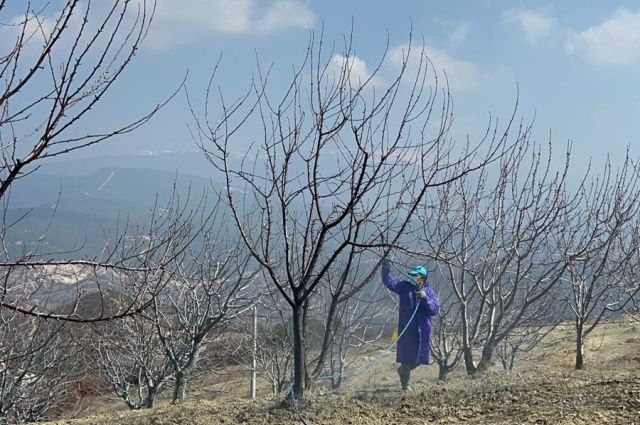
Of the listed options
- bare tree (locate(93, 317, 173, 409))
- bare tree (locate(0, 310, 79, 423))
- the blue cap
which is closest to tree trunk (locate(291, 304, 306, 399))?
the blue cap

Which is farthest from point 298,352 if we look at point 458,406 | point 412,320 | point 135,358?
point 135,358

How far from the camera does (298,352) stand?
593cm

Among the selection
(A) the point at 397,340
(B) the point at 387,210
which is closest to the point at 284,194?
(B) the point at 387,210

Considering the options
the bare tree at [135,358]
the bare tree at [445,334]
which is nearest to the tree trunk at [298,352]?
the bare tree at [445,334]

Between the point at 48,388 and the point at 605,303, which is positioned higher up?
the point at 605,303

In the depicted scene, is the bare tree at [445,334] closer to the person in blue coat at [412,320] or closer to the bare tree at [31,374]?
the person in blue coat at [412,320]

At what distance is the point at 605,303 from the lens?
9.91 metres

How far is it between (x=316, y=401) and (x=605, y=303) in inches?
227

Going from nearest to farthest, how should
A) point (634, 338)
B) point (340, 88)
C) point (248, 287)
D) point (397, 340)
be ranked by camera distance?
point (340, 88), point (397, 340), point (248, 287), point (634, 338)

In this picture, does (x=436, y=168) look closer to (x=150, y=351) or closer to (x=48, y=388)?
(x=150, y=351)

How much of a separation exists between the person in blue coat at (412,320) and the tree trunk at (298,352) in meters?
1.58

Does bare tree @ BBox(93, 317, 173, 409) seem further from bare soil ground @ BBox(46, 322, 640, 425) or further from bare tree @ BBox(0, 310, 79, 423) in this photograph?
bare soil ground @ BBox(46, 322, 640, 425)

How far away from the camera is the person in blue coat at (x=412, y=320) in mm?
7246

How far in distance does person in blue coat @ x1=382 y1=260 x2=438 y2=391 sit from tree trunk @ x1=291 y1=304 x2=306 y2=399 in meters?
1.58
